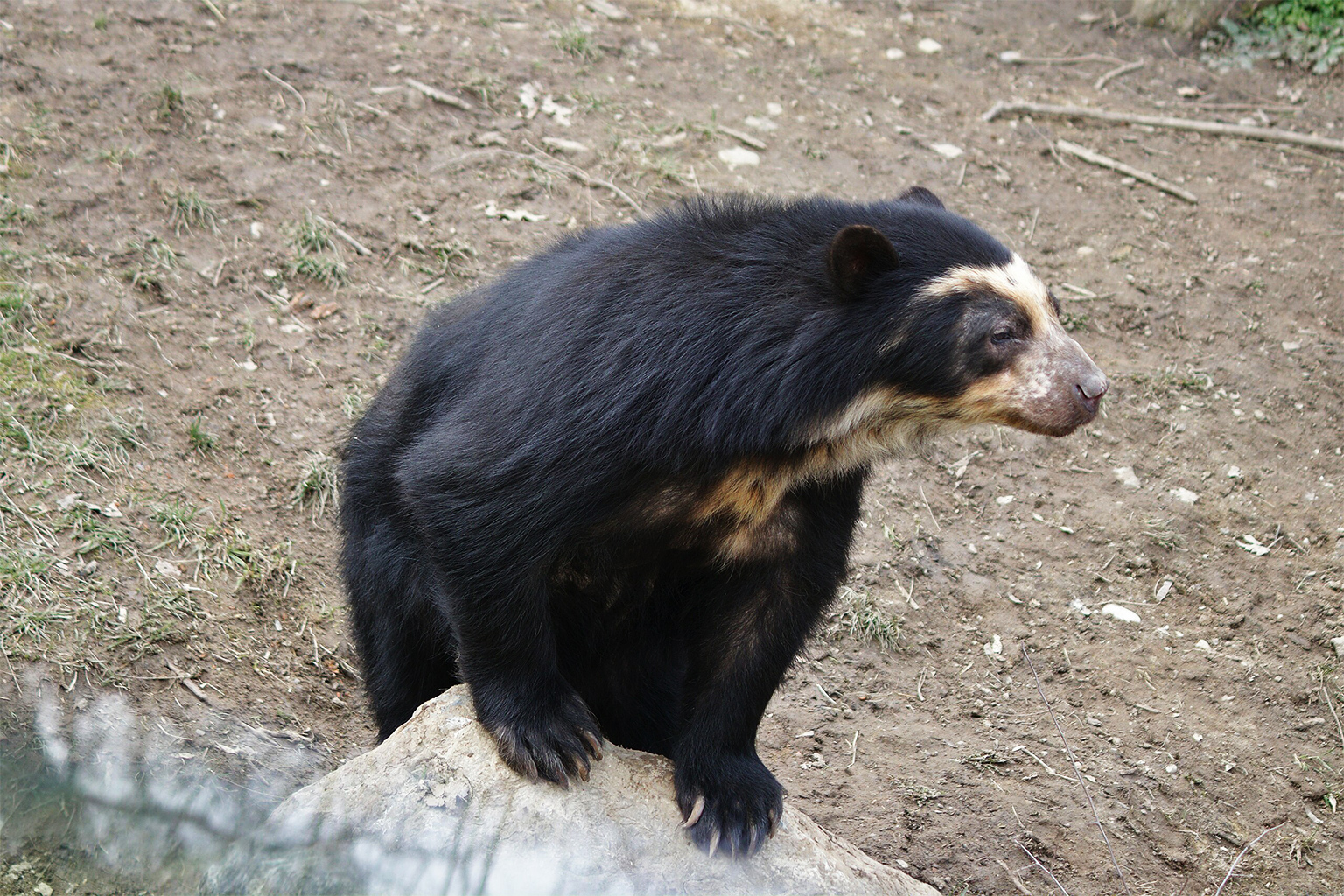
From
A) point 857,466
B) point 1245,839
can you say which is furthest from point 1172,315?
point 857,466

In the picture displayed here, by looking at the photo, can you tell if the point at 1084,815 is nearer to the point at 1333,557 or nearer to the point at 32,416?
the point at 1333,557

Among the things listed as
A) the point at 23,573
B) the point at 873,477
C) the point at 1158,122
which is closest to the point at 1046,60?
the point at 1158,122

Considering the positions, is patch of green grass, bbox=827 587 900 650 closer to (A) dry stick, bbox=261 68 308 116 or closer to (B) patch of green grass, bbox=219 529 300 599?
(B) patch of green grass, bbox=219 529 300 599

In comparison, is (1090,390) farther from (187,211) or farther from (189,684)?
(187,211)

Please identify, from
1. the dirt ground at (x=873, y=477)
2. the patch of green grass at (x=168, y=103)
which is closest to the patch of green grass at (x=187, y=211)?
the dirt ground at (x=873, y=477)

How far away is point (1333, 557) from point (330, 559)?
14.2ft

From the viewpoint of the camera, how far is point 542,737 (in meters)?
3.04

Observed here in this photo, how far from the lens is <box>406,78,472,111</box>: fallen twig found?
671 centimetres

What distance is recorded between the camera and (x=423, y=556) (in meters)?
3.35

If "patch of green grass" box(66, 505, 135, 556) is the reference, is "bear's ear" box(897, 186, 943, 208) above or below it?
above

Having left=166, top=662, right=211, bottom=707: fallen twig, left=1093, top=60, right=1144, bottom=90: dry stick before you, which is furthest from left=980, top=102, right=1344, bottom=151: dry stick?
left=166, top=662, right=211, bottom=707: fallen twig

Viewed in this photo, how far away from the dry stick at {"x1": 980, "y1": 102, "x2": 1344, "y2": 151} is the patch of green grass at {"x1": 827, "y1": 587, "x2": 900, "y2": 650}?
4396mm

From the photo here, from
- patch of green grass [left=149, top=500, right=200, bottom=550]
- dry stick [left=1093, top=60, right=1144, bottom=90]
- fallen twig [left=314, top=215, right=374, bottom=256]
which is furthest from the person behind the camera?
dry stick [left=1093, top=60, right=1144, bottom=90]

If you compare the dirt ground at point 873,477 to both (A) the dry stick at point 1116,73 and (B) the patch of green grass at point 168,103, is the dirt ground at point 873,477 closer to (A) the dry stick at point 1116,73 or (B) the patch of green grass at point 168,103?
(B) the patch of green grass at point 168,103
